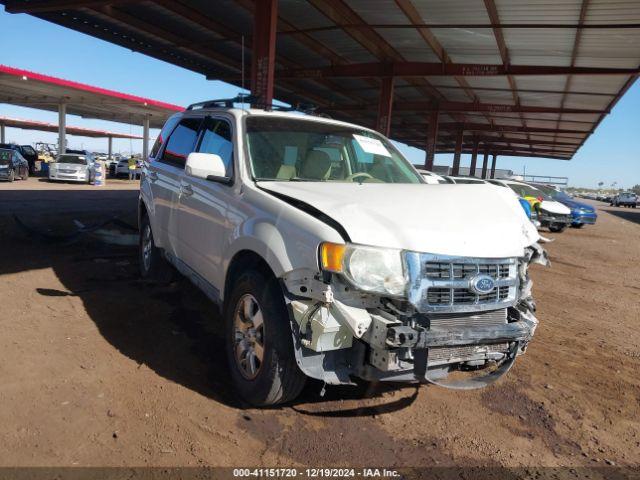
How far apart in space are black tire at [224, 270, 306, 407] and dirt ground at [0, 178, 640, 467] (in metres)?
0.18

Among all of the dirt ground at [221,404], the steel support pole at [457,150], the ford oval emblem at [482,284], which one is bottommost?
the dirt ground at [221,404]

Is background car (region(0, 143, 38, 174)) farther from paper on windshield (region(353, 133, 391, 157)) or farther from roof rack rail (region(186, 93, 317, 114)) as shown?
paper on windshield (region(353, 133, 391, 157))

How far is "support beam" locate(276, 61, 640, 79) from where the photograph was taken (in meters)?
13.7

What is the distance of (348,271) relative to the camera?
264 cm

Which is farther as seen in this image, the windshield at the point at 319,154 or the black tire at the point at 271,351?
the windshield at the point at 319,154

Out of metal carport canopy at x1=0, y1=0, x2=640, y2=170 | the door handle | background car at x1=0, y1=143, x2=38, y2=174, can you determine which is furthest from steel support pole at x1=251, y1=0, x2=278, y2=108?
background car at x1=0, y1=143, x2=38, y2=174

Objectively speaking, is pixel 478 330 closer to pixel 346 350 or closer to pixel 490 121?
pixel 346 350

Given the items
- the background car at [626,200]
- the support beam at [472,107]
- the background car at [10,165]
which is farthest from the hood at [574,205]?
the background car at [626,200]

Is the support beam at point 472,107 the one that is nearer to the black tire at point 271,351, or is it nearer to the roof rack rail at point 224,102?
the roof rack rail at point 224,102

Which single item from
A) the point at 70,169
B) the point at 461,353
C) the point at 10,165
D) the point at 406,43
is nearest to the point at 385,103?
the point at 406,43

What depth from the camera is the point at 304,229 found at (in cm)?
276

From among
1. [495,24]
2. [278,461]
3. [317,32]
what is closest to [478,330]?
[278,461]

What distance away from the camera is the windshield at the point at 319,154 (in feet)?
12.4

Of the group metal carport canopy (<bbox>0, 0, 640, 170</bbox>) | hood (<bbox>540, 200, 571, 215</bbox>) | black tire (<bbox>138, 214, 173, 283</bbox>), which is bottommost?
black tire (<bbox>138, 214, 173, 283</bbox>)
